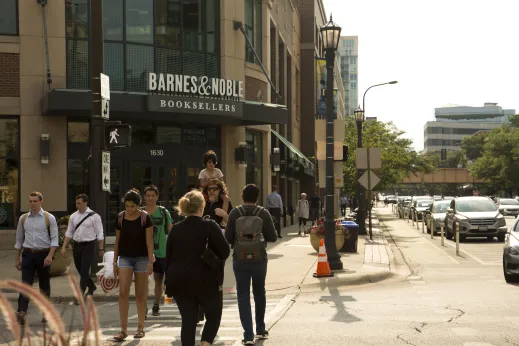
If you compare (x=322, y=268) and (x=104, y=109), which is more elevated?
(x=104, y=109)

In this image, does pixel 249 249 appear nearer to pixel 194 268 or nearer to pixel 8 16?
pixel 194 268

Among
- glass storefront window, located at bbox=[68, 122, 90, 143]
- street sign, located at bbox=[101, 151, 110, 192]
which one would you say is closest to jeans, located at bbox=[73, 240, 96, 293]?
street sign, located at bbox=[101, 151, 110, 192]

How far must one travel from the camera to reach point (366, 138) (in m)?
52.1

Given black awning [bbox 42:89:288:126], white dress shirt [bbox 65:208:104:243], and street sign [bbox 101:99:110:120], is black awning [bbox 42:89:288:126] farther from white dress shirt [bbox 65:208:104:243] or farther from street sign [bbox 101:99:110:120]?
white dress shirt [bbox 65:208:104:243]

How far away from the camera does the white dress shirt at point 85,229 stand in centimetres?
1222

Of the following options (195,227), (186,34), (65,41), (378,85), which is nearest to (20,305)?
(195,227)

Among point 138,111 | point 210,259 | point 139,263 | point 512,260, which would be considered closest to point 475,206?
point 138,111

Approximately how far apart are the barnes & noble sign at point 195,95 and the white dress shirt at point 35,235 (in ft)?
41.2

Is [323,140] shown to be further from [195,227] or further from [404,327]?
[195,227]

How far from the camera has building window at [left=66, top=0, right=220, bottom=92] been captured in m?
24.2

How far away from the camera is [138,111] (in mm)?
23984

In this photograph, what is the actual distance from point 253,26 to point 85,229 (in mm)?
19416

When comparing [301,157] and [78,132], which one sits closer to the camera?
[78,132]

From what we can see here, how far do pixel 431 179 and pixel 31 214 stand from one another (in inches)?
5223
